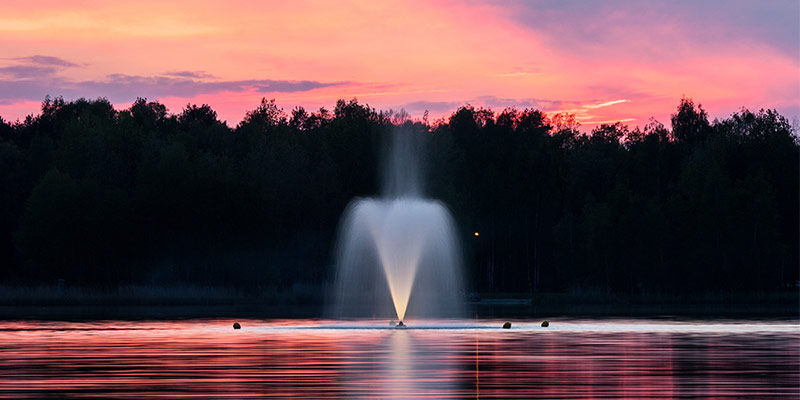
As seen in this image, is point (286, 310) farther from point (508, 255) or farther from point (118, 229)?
point (508, 255)

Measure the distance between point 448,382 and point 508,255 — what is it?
12339cm

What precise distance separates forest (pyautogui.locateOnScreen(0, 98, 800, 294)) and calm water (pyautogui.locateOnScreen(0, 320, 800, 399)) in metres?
64.5

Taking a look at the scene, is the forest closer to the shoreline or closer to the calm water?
the shoreline

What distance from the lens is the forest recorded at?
12912 centimetres

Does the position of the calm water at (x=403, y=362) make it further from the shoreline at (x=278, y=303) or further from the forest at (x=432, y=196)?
the forest at (x=432, y=196)

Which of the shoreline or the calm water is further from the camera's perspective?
the shoreline

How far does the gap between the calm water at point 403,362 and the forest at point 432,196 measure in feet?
212

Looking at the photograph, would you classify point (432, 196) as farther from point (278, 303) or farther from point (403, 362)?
point (403, 362)

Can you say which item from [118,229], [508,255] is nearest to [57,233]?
[118,229]

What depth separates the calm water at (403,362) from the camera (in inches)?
1164

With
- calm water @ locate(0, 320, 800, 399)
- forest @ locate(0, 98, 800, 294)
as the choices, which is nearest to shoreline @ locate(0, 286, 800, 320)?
forest @ locate(0, 98, 800, 294)

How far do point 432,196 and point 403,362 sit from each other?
105m

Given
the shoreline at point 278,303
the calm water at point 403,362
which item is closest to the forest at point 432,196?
the shoreline at point 278,303

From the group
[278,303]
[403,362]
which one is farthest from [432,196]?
[403,362]
